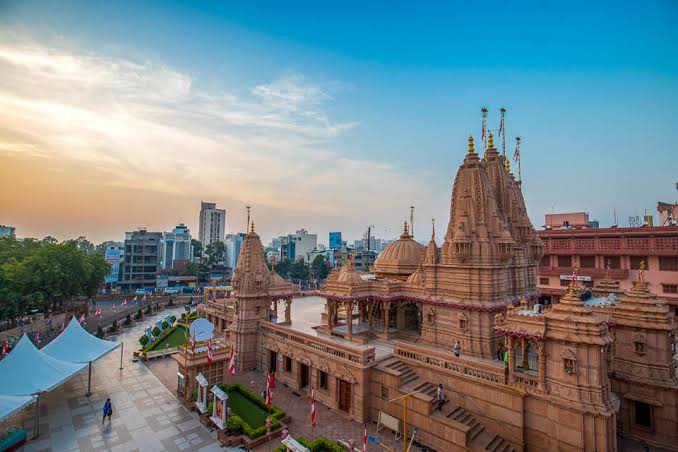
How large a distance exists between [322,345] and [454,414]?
26.7 feet

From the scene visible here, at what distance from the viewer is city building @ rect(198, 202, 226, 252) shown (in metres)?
127

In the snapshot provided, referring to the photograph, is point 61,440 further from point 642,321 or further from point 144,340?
point 642,321

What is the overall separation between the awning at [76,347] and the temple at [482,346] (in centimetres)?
669

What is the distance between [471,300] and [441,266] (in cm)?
283

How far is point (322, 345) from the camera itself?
20.9m

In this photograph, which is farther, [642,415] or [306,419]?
[306,419]

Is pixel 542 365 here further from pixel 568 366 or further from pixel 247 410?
pixel 247 410

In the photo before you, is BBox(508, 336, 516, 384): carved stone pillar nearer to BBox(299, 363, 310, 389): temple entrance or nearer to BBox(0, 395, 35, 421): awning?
BBox(299, 363, 310, 389): temple entrance

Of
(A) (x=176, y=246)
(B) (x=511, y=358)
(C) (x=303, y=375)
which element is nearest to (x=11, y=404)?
(C) (x=303, y=375)

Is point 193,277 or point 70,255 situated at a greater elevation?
point 70,255

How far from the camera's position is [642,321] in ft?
55.4

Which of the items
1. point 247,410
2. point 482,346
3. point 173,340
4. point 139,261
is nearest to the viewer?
point 247,410

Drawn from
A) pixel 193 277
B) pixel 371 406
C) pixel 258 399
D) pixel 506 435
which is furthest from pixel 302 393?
pixel 193 277

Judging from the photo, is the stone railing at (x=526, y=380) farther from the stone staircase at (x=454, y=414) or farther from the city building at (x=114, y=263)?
the city building at (x=114, y=263)
